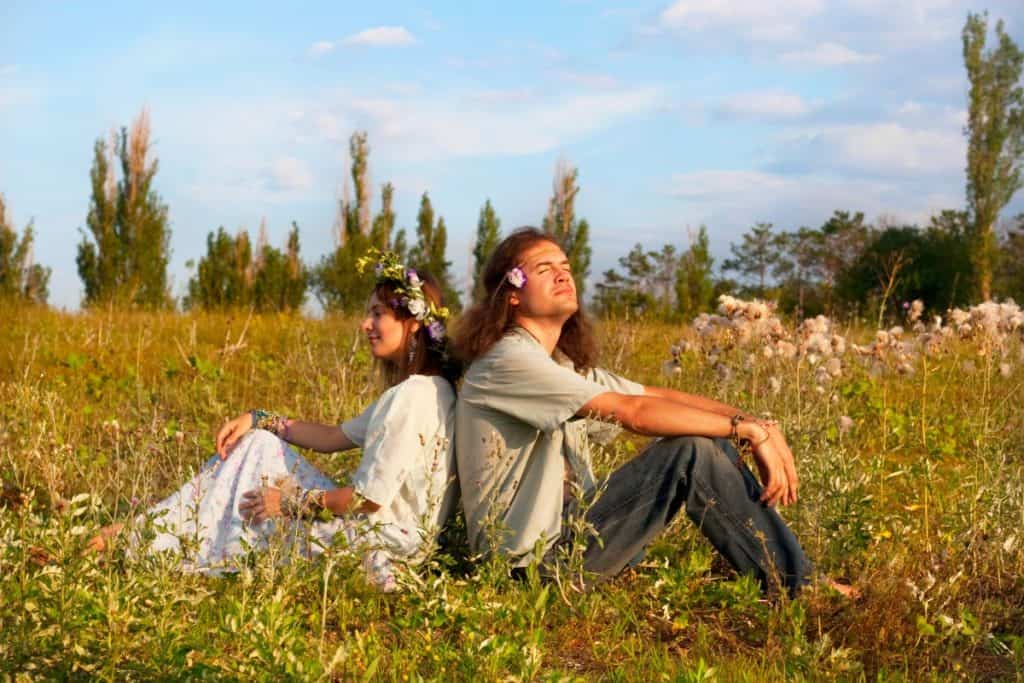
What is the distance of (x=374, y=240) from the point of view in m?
22.8

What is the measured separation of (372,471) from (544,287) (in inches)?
32.8

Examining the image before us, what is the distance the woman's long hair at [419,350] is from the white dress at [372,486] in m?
0.10

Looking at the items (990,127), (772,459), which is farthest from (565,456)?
(990,127)

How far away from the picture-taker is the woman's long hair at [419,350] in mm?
3834

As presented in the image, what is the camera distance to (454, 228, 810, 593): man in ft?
11.1

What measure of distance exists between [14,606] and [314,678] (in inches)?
45.1

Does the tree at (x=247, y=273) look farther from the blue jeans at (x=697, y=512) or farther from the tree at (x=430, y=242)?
the blue jeans at (x=697, y=512)

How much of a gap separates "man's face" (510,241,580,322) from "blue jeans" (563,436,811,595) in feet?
1.86

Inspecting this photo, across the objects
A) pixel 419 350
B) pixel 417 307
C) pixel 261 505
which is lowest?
pixel 261 505

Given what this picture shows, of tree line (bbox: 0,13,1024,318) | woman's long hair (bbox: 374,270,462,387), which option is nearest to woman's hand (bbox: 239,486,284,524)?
woman's long hair (bbox: 374,270,462,387)

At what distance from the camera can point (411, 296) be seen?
380cm

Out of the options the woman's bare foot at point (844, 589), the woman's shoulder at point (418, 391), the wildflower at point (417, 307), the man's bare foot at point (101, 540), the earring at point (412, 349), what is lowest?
the woman's bare foot at point (844, 589)

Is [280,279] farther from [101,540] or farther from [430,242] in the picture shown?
[101,540]

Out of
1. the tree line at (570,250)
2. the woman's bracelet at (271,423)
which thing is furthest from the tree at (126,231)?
the woman's bracelet at (271,423)
